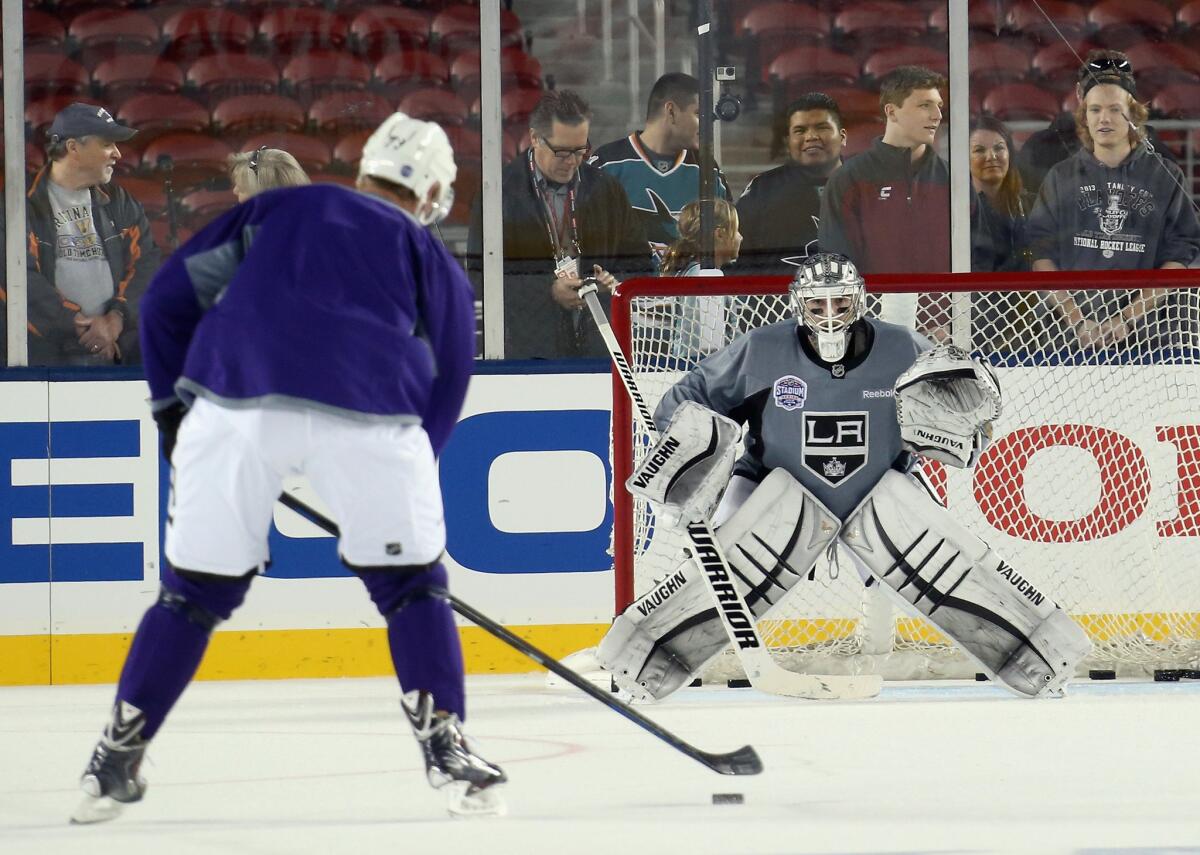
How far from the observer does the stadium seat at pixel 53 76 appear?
4.67 meters

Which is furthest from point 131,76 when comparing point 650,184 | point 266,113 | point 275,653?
point 275,653

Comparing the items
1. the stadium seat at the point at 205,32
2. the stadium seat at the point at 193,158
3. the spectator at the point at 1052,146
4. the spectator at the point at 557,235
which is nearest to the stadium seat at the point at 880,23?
the spectator at the point at 1052,146

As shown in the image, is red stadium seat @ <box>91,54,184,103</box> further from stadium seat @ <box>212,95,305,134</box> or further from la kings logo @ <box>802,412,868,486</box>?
la kings logo @ <box>802,412,868,486</box>

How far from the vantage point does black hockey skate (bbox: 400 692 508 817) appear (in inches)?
98.4

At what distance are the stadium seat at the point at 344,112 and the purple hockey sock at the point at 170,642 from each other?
8.24 ft

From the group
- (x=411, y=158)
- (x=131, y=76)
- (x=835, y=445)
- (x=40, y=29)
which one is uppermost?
(x=40, y=29)

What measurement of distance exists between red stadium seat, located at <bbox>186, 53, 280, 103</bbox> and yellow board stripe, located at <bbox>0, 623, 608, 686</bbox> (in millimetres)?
1420

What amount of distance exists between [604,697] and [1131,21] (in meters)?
3.07

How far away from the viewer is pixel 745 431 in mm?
3930

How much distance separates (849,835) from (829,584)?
Result: 211cm

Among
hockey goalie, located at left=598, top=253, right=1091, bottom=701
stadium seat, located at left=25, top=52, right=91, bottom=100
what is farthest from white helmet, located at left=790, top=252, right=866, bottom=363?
stadium seat, located at left=25, top=52, right=91, bottom=100

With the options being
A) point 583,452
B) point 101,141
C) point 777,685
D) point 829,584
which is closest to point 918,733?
point 777,685

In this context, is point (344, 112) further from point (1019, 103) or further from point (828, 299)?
point (1019, 103)

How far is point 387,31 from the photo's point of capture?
15.8ft
